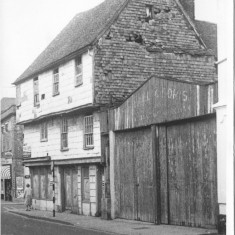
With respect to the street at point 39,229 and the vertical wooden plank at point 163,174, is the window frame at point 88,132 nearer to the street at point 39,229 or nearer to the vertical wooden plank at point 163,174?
the street at point 39,229

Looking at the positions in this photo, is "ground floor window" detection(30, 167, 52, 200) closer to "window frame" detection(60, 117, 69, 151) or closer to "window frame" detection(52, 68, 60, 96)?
"window frame" detection(60, 117, 69, 151)

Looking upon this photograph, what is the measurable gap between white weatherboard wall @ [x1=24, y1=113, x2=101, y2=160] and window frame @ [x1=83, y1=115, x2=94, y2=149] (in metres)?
0.18

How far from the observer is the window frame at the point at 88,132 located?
17.4m

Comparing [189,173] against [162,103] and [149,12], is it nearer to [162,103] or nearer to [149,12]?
[162,103]

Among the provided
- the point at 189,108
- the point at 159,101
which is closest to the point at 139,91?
the point at 159,101

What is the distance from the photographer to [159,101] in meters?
13.3

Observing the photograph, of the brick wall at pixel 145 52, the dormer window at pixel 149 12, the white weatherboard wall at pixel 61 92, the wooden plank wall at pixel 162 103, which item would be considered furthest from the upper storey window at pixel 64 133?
the dormer window at pixel 149 12

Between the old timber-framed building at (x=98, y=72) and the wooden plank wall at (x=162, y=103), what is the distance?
141 centimetres

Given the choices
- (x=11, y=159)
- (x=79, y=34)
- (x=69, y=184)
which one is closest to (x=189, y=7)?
(x=79, y=34)

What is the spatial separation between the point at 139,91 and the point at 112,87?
280 centimetres

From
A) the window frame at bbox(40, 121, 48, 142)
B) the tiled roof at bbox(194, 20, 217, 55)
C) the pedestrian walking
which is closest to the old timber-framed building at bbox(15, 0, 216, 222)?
the window frame at bbox(40, 121, 48, 142)

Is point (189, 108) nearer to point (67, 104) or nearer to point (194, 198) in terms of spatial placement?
point (194, 198)

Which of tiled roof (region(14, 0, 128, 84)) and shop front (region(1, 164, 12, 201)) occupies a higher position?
tiled roof (region(14, 0, 128, 84))

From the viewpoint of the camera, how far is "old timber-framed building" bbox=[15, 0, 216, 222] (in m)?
16.8
